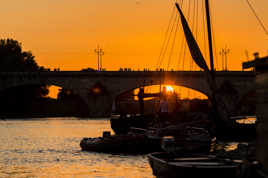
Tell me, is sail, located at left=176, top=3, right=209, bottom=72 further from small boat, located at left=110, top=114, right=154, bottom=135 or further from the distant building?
the distant building

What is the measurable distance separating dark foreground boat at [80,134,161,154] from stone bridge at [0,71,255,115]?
76.0 m

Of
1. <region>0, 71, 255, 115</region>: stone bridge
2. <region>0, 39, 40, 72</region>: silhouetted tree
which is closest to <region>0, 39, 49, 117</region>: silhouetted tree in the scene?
<region>0, 39, 40, 72</region>: silhouetted tree

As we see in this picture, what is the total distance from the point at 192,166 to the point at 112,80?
97745 millimetres

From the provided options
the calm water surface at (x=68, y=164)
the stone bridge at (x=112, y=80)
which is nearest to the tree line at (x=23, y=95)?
the stone bridge at (x=112, y=80)

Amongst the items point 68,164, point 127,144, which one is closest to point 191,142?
point 127,144

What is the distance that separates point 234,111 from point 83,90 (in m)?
29.7

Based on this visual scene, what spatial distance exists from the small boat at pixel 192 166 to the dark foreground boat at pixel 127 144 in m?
10.5

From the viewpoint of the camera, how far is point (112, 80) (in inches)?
4594

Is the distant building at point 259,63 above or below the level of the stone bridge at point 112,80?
below

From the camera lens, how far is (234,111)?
115688mm

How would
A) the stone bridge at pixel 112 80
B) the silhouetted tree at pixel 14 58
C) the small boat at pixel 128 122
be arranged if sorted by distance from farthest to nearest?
the silhouetted tree at pixel 14 58 → the stone bridge at pixel 112 80 → the small boat at pixel 128 122

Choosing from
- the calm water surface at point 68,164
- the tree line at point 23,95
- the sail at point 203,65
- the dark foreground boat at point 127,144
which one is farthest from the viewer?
the tree line at point 23,95

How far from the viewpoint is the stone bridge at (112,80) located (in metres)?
114

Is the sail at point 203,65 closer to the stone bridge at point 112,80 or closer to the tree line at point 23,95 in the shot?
the stone bridge at point 112,80
